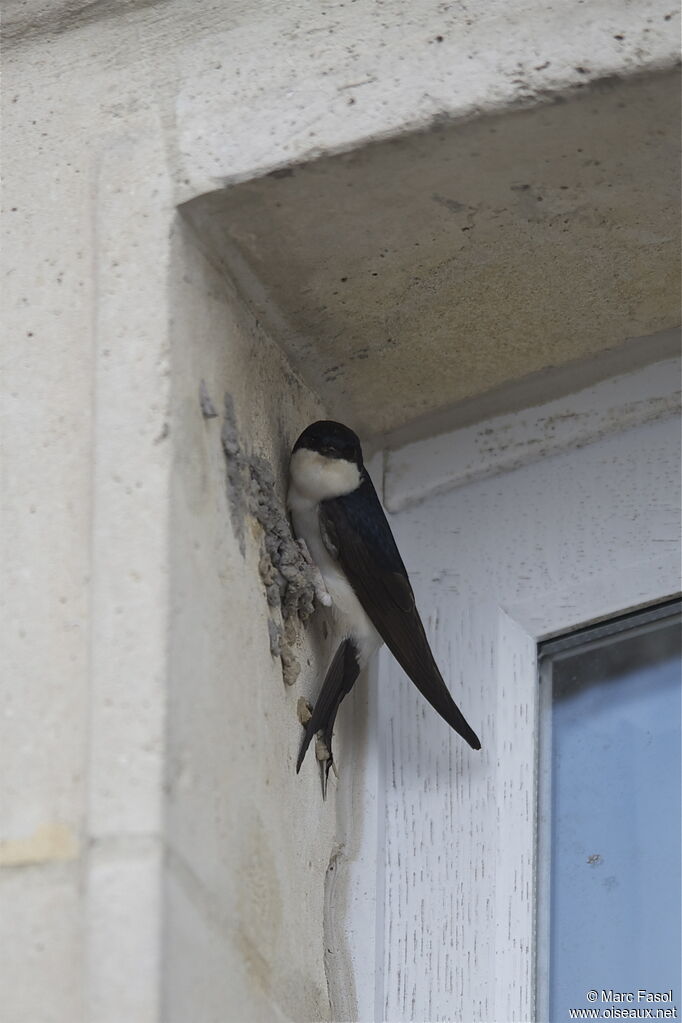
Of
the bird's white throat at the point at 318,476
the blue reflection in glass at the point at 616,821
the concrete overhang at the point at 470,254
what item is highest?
the concrete overhang at the point at 470,254

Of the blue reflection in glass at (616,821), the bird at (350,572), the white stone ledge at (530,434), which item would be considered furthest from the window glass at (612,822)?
the white stone ledge at (530,434)

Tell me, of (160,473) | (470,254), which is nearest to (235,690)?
(160,473)

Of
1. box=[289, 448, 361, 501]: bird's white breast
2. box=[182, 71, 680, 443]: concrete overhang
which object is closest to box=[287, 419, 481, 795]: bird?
box=[289, 448, 361, 501]: bird's white breast

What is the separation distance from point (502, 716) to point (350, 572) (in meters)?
0.21

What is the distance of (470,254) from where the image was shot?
1582mm

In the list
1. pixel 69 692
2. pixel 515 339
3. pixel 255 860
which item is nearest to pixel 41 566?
pixel 69 692

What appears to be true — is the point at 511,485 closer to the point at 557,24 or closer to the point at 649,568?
the point at 649,568

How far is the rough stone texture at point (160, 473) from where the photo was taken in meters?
1.22

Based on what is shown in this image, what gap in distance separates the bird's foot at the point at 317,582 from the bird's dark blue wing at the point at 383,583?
0.04 m

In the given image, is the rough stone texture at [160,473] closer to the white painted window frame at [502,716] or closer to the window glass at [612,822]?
the white painted window frame at [502,716]

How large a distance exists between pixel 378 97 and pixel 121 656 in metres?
0.52

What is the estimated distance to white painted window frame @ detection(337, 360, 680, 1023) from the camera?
5.14 feet

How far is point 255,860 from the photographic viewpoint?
4.54ft

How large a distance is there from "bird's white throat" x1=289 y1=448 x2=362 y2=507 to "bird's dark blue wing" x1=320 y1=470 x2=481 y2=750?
26 mm
